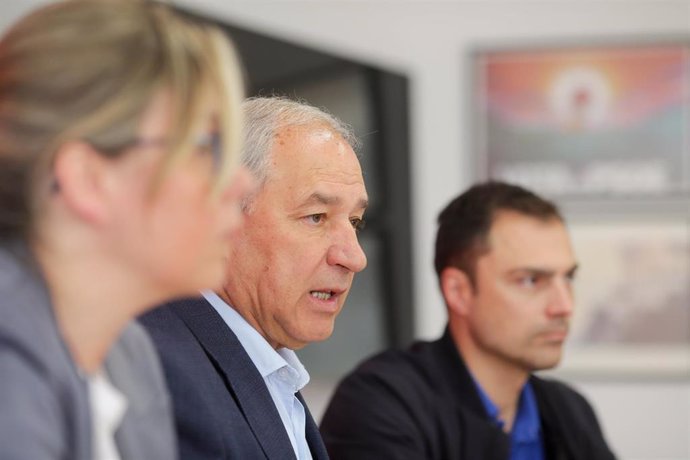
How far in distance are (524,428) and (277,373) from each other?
93cm

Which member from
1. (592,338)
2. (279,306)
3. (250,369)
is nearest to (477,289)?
(279,306)

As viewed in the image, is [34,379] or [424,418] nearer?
[34,379]

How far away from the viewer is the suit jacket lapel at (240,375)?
1.38 m

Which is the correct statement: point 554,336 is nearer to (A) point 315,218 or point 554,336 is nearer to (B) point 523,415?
(B) point 523,415

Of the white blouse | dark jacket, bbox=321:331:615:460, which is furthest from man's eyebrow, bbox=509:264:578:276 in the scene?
the white blouse

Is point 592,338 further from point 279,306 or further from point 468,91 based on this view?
point 279,306

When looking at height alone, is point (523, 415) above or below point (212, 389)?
below

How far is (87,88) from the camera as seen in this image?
31.6 inches

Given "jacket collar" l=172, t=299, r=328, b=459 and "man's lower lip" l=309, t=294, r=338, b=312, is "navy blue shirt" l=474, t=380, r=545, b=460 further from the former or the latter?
"jacket collar" l=172, t=299, r=328, b=459

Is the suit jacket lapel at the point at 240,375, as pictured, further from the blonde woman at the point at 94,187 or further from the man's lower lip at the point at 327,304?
the blonde woman at the point at 94,187

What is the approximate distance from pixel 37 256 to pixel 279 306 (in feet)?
2.58

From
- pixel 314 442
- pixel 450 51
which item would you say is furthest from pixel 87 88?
pixel 450 51

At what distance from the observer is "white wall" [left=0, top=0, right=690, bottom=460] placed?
3.95 meters

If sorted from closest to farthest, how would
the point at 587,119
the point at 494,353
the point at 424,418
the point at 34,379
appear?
the point at 34,379 → the point at 424,418 → the point at 494,353 → the point at 587,119
